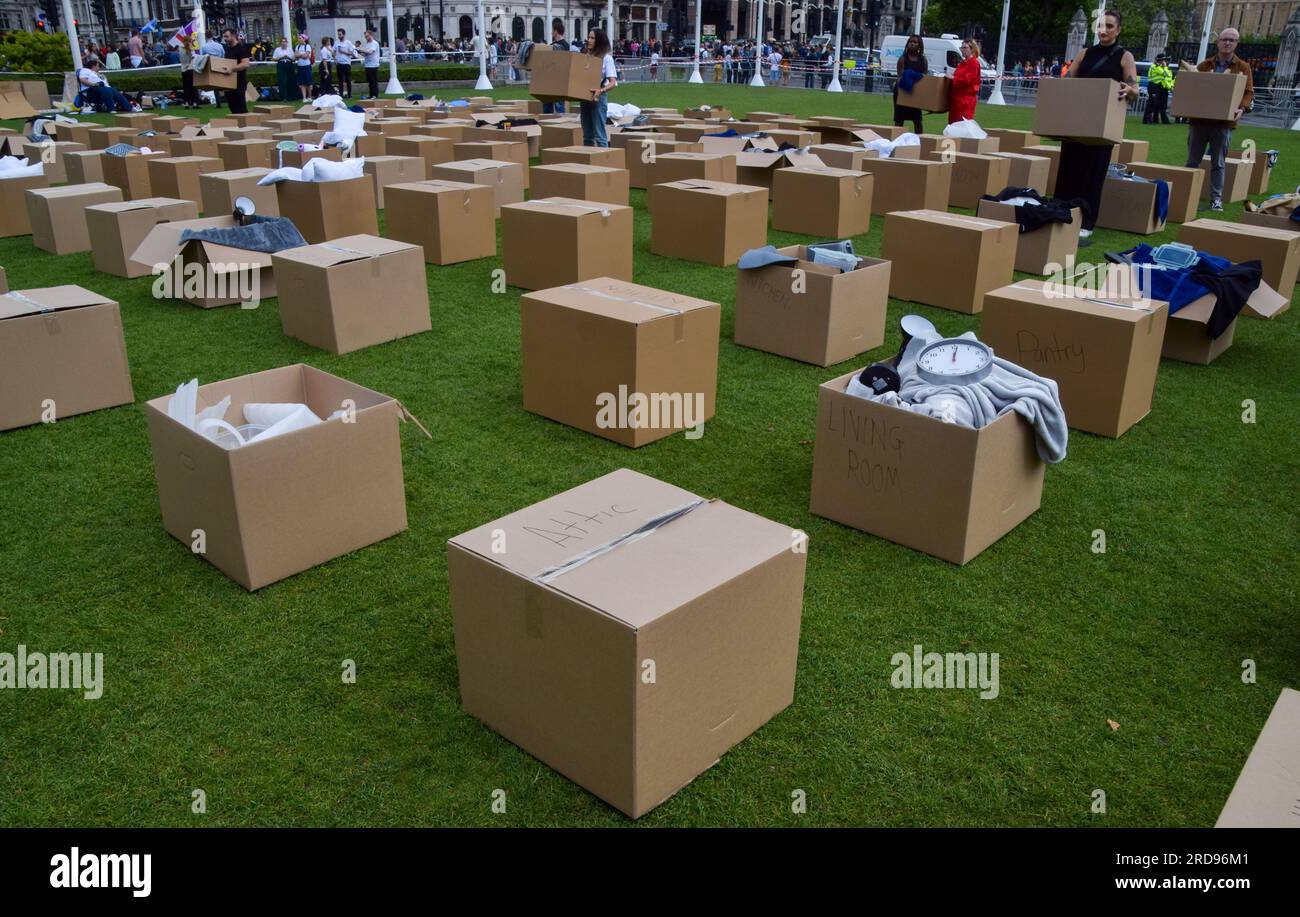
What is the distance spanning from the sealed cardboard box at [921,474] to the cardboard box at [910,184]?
5.52m

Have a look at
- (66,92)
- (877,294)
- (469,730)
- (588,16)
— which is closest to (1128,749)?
(469,730)

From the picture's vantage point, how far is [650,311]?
3816mm

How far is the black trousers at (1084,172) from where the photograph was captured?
7.58m

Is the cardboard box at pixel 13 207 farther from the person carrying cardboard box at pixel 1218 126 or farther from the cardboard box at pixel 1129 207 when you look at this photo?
the person carrying cardboard box at pixel 1218 126

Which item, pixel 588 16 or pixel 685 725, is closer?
pixel 685 725

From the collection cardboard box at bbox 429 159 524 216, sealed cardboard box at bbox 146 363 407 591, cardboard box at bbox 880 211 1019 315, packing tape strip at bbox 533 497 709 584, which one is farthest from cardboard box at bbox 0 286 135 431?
cardboard box at bbox 880 211 1019 315

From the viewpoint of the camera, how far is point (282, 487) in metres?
2.85

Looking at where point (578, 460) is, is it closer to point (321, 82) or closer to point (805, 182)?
point (805, 182)

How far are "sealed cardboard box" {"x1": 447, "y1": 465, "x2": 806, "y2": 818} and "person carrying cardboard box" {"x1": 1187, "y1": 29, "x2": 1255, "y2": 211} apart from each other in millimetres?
8547

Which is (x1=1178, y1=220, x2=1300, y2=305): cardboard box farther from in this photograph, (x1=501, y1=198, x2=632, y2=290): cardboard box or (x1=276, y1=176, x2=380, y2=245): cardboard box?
(x1=276, y1=176, x2=380, y2=245): cardboard box

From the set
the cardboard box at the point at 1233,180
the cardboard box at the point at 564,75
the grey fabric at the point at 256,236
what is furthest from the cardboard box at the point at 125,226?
the cardboard box at the point at 1233,180

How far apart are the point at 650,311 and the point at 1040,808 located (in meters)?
2.28

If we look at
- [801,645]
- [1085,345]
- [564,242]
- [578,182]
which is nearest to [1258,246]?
[1085,345]

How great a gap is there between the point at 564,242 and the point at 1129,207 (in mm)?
5363
